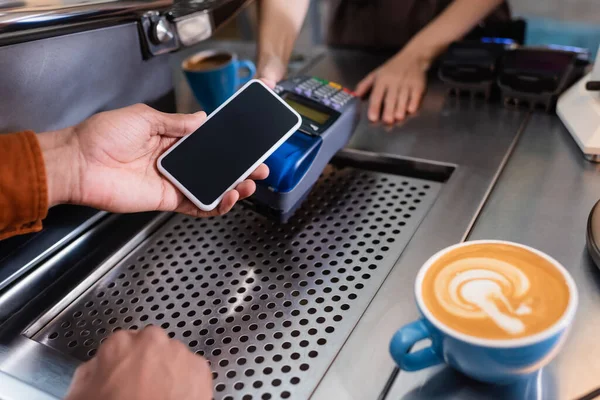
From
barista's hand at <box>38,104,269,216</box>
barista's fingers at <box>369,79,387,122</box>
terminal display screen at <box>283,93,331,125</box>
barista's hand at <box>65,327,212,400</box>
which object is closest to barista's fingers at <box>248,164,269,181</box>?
barista's hand at <box>38,104,269,216</box>

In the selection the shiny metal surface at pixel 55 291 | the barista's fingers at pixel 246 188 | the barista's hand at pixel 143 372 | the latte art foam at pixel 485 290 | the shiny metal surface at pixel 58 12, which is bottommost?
the shiny metal surface at pixel 55 291

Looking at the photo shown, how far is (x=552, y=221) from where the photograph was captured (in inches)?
24.8

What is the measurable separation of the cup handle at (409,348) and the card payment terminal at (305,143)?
9.9 inches

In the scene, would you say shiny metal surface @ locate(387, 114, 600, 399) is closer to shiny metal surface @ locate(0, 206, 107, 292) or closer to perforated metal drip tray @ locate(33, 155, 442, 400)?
perforated metal drip tray @ locate(33, 155, 442, 400)

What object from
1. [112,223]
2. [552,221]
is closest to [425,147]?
[552,221]

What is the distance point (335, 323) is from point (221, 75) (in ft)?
1.69

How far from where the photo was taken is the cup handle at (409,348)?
16.7 inches

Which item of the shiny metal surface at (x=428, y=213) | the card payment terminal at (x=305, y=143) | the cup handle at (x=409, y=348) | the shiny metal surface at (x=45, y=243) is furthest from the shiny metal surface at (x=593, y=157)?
the shiny metal surface at (x=45, y=243)

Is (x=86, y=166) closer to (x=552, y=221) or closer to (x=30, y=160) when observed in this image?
(x=30, y=160)

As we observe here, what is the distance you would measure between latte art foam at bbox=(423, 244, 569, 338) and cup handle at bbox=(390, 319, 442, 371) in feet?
0.07

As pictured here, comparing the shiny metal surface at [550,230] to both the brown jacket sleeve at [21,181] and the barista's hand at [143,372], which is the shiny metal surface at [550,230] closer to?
the barista's hand at [143,372]

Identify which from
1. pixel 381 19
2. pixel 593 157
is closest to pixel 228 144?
pixel 593 157

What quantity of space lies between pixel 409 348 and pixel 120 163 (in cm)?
39

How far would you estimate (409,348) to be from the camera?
435 millimetres
